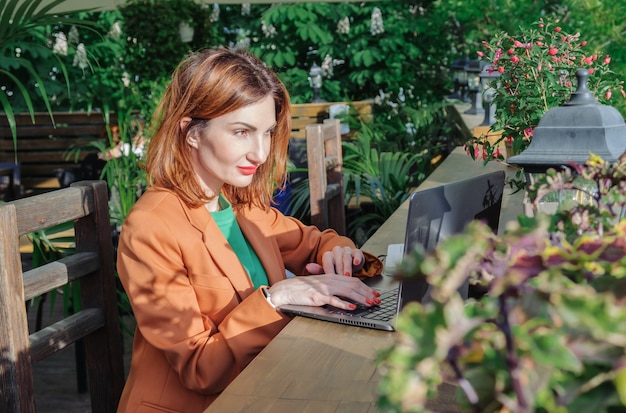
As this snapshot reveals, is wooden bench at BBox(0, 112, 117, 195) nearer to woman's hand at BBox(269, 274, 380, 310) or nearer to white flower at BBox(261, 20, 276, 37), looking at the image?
white flower at BBox(261, 20, 276, 37)

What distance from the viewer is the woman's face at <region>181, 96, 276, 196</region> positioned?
5.79 ft

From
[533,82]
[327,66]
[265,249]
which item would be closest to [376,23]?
[327,66]

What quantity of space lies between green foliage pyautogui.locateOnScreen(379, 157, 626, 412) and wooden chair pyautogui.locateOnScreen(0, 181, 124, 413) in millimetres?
1099

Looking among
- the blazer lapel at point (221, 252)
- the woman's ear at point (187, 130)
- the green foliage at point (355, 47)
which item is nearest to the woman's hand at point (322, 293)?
the blazer lapel at point (221, 252)

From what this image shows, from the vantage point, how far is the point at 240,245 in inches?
76.2

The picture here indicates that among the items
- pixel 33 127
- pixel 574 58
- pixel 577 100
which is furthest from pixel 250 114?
pixel 33 127

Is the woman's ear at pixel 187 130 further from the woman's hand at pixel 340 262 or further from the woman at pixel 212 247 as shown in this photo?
the woman's hand at pixel 340 262

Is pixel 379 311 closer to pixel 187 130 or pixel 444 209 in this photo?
pixel 444 209

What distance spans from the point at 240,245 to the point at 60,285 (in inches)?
17.0

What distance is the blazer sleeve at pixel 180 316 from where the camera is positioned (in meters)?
1.50

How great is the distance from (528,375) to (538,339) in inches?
1.1

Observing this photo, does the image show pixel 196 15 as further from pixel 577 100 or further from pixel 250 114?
pixel 577 100

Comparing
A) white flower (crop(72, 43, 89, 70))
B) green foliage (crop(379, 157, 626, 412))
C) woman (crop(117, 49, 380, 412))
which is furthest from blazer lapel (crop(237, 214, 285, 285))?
white flower (crop(72, 43, 89, 70))

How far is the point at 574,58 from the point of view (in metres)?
2.52
